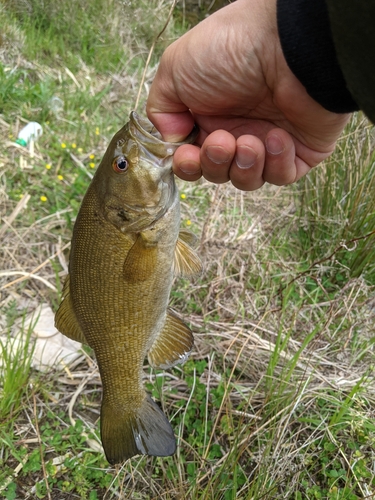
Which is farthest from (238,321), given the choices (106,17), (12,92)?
(106,17)

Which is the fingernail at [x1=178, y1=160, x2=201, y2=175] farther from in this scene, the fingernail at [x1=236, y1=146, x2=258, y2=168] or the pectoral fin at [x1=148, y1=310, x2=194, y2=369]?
the pectoral fin at [x1=148, y1=310, x2=194, y2=369]

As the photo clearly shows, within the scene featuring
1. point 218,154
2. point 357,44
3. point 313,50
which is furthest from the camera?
point 218,154

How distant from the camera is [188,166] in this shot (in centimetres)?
166

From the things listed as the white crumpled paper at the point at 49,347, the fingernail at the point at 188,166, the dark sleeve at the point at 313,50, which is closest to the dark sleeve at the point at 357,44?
the dark sleeve at the point at 313,50

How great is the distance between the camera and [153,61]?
5629 millimetres

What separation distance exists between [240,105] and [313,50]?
0.51 meters

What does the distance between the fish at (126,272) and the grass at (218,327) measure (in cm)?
38

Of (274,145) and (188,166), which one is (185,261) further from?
(274,145)

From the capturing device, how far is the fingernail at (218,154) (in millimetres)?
1618

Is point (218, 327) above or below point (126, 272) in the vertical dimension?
below

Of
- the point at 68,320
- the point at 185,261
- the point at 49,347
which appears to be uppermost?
the point at 185,261

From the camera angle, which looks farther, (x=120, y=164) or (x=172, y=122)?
(x=172, y=122)

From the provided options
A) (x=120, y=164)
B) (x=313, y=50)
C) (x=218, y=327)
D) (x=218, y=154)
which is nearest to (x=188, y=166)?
(x=218, y=154)

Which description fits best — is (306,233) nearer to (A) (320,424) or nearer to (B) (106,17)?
(A) (320,424)
